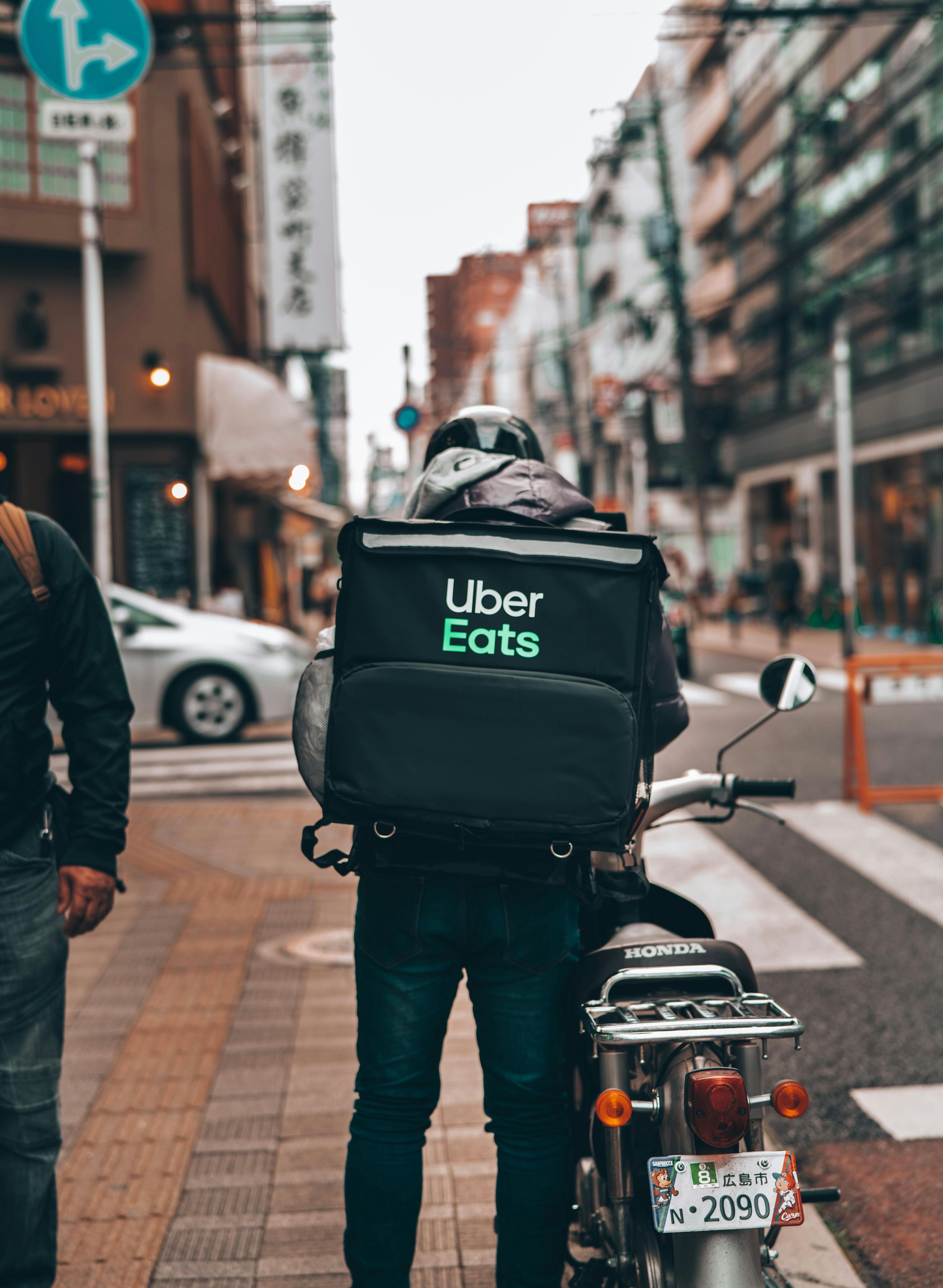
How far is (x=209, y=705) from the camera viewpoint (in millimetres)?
12336

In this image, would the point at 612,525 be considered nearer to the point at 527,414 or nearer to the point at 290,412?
the point at 290,412

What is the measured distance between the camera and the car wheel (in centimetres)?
1221

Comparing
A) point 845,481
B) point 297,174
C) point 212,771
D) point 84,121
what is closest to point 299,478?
point 84,121

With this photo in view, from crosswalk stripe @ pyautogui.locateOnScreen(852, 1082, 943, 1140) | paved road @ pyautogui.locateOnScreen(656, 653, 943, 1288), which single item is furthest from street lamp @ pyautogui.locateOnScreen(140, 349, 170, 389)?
crosswalk stripe @ pyautogui.locateOnScreen(852, 1082, 943, 1140)

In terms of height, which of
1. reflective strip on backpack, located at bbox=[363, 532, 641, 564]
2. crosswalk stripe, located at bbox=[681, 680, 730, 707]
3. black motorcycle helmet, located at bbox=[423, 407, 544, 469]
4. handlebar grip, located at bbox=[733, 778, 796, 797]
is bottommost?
crosswalk stripe, located at bbox=[681, 680, 730, 707]

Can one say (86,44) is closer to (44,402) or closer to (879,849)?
(879,849)

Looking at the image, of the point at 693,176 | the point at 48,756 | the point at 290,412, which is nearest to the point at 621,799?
the point at 48,756

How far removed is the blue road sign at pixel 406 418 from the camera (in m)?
16.5

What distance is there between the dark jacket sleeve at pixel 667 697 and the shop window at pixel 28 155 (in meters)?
15.2

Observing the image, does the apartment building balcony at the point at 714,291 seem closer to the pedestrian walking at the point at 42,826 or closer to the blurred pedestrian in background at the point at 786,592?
the blurred pedestrian in background at the point at 786,592

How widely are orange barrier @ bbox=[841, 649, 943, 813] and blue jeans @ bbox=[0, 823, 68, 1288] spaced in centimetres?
681

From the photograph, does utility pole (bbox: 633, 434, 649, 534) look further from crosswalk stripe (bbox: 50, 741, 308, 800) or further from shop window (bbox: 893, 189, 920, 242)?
crosswalk stripe (bbox: 50, 741, 308, 800)

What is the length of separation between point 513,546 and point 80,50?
6.58m

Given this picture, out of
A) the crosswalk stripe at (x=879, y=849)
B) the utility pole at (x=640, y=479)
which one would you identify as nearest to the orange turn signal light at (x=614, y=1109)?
the crosswalk stripe at (x=879, y=849)
